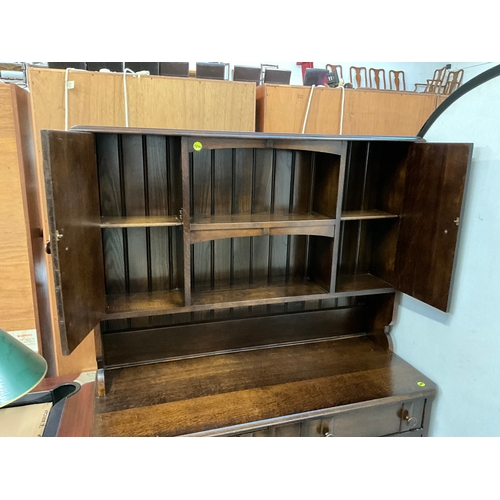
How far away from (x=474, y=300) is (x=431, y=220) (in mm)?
329

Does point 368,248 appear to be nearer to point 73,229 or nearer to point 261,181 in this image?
point 261,181

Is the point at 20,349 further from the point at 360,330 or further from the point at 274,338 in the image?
the point at 360,330

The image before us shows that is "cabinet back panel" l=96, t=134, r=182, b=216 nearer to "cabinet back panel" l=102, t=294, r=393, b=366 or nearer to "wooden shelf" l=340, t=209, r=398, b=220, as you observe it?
"cabinet back panel" l=102, t=294, r=393, b=366

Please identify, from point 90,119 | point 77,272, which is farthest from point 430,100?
point 77,272

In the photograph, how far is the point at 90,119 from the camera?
1.77m

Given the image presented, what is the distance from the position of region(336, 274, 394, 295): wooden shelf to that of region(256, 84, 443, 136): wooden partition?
88 cm

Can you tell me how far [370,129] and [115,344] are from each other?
1798mm

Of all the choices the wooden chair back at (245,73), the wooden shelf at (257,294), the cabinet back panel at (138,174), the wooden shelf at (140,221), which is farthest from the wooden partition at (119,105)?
the wooden chair back at (245,73)

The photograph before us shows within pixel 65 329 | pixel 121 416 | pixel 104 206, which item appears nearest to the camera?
pixel 65 329

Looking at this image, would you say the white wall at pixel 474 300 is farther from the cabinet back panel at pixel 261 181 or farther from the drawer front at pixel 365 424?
Answer: the cabinet back panel at pixel 261 181

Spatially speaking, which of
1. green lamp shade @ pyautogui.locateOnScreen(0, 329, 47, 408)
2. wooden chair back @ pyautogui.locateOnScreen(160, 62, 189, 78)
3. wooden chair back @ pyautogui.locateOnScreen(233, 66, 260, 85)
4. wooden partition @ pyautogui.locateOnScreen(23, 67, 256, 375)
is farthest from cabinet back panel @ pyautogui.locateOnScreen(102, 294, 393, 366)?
wooden chair back @ pyautogui.locateOnScreen(233, 66, 260, 85)

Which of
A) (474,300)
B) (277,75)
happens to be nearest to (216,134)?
(474,300)

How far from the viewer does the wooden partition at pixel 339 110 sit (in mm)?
2080

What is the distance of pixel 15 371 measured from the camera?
0.81m
